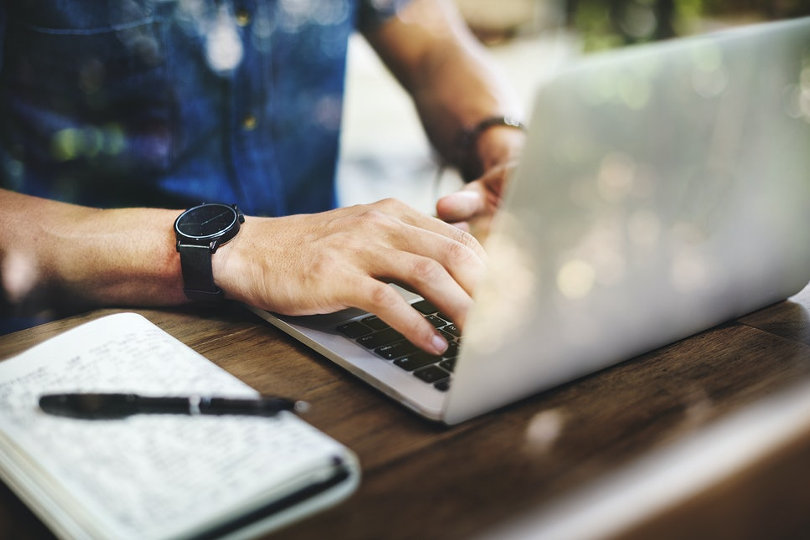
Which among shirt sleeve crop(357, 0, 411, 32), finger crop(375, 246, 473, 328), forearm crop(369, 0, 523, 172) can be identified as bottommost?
finger crop(375, 246, 473, 328)

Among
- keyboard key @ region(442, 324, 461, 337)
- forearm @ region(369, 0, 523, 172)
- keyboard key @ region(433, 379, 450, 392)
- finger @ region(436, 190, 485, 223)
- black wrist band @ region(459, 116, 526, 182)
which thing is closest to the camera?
keyboard key @ region(433, 379, 450, 392)

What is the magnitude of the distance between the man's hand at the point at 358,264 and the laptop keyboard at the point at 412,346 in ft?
0.07

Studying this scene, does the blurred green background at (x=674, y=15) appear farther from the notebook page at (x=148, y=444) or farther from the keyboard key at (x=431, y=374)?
the notebook page at (x=148, y=444)

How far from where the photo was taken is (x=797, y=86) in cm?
56

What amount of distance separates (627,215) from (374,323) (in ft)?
1.01

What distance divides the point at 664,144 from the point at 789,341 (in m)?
0.32

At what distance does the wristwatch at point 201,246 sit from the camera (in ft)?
2.52

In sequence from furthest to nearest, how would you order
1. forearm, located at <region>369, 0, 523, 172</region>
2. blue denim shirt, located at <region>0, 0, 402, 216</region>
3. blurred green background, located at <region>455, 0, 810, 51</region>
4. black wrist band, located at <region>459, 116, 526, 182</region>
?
blurred green background, located at <region>455, 0, 810, 51</region>
forearm, located at <region>369, 0, 523, 172</region>
black wrist band, located at <region>459, 116, 526, 182</region>
blue denim shirt, located at <region>0, 0, 402, 216</region>

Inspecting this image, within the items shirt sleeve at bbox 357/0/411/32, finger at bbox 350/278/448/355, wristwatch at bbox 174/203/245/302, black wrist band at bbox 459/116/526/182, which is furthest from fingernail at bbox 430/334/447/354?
shirt sleeve at bbox 357/0/411/32

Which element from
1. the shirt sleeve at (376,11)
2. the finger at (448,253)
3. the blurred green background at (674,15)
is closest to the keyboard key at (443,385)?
the finger at (448,253)

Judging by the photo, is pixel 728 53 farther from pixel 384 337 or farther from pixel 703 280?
pixel 384 337

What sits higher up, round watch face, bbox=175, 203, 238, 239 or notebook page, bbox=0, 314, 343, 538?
round watch face, bbox=175, 203, 238, 239

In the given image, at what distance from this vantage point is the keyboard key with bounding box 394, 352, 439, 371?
2.03 ft

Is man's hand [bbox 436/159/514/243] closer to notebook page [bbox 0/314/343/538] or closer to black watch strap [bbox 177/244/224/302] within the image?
black watch strap [bbox 177/244/224/302]
